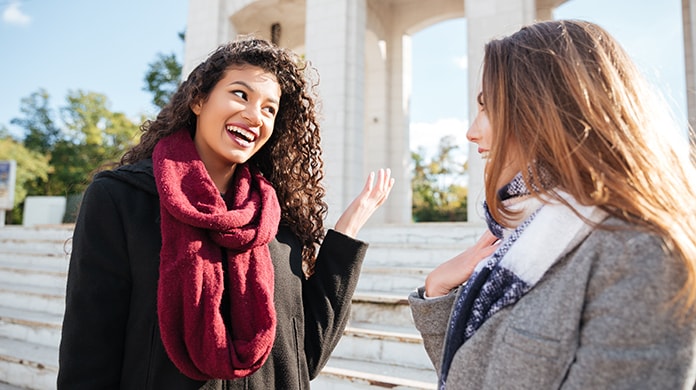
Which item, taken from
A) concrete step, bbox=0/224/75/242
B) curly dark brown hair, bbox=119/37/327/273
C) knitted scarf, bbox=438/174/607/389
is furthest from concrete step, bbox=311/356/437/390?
concrete step, bbox=0/224/75/242

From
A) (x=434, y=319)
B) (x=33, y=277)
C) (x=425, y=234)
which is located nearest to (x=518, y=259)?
(x=434, y=319)

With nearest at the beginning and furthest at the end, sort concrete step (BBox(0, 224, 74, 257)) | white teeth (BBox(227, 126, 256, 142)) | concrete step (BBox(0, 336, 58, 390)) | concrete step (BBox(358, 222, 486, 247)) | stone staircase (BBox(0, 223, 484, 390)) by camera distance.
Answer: white teeth (BBox(227, 126, 256, 142)), stone staircase (BBox(0, 223, 484, 390)), concrete step (BBox(0, 336, 58, 390)), concrete step (BBox(358, 222, 486, 247)), concrete step (BBox(0, 224, 74, 257))

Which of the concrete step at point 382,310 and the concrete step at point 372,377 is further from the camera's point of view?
the concrete step at point 382,310

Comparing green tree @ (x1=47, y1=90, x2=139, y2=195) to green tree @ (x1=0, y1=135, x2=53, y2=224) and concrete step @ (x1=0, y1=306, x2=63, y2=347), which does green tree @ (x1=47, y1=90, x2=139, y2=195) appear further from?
concrete step @ (x1=0, y1=306, x2=63, y2=347)

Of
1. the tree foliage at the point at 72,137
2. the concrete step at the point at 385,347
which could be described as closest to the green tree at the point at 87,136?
the tree foliage at the point at 72,137

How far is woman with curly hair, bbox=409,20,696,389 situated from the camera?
2.55 feet

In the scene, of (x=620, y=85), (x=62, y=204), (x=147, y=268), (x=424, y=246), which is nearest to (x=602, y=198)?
(x=620, y=85)

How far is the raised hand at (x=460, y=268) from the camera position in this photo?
1.14 metres

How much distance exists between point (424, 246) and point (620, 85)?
3354 mm

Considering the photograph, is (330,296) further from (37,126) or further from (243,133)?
(37,126)

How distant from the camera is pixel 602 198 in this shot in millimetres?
842

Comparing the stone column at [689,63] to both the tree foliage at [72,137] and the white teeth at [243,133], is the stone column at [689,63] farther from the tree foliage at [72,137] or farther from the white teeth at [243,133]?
the tree foliage at [72,137]

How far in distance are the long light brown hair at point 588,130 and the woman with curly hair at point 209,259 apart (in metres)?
0.67

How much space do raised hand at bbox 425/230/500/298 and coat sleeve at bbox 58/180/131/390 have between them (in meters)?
0.84
